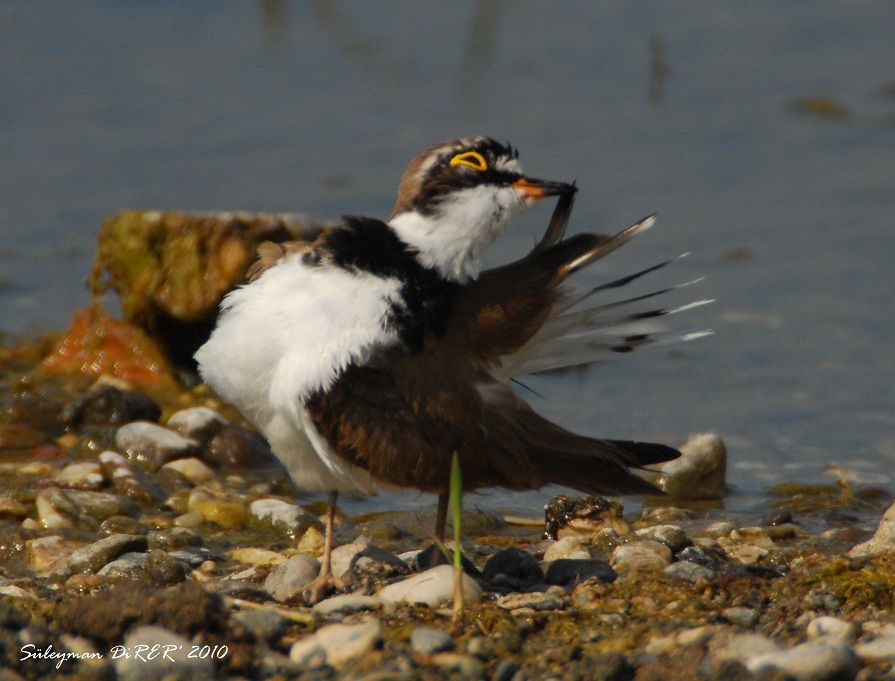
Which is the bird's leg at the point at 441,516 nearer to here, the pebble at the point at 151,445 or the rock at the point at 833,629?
the rock at the point at 833,629

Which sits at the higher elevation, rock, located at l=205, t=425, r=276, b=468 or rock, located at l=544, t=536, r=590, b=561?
rock, located at l=544, t=536, r=590, b=561

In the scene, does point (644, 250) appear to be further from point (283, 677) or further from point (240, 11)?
point (283, 677)

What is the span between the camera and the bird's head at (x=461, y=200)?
498 centimetres

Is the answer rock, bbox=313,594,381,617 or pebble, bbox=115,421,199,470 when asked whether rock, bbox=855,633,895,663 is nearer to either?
rock, bbox=313,594,381,617

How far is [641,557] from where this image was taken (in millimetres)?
5141

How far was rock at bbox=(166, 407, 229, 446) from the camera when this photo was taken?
23.5 ft

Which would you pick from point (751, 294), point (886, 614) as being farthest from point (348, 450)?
point (751, 294)

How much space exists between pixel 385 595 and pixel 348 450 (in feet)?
1.66

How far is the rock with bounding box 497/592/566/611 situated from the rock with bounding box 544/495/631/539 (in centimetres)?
143

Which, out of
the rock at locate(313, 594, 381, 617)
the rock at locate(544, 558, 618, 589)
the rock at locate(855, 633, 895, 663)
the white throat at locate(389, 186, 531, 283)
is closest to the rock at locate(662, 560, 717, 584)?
the rock at locate(544, 558, 618, 589)

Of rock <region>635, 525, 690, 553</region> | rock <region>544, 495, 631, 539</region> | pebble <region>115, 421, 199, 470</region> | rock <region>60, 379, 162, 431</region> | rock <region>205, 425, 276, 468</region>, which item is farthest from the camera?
rock <region>60, 379, 162, 431</region>

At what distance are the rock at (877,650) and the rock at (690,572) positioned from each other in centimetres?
91

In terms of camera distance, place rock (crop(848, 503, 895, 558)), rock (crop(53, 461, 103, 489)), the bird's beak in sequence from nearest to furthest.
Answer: the bird's beak → rock (crop(848, 503, 895, 558)) → rock (crop(53, 461, 103, 489))

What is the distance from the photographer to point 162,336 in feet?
26.8
